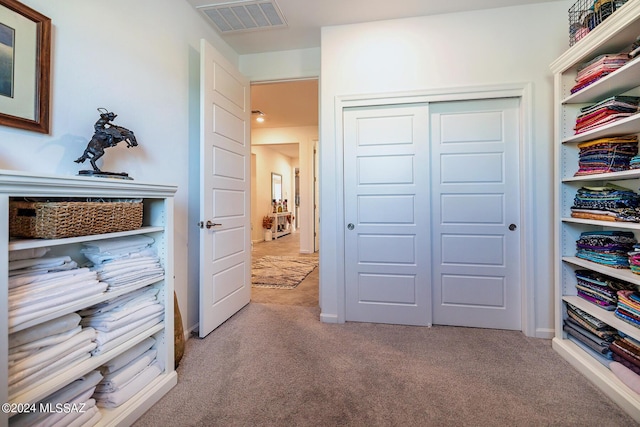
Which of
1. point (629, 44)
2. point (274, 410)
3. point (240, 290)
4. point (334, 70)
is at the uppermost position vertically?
point (334, 70)

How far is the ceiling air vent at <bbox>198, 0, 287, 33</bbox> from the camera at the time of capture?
2.28 metres

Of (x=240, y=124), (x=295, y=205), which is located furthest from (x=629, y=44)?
(x=295, y=205)

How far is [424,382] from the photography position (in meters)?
1.70

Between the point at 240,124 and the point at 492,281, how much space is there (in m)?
2.62

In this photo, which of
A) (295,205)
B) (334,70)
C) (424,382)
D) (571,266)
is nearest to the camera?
(424,382)

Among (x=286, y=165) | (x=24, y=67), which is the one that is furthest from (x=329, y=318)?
(x=286, y=165)

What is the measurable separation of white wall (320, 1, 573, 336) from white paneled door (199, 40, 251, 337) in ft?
2.62

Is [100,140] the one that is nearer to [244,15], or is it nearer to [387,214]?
[244,15]

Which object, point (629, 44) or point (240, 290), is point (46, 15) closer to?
point (240, 290)

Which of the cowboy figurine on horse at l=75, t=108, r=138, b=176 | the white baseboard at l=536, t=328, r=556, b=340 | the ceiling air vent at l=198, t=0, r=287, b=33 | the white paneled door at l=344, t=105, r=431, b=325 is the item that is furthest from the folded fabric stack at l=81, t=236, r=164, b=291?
the white baseboard at l=536, t=328, r=556, b=340

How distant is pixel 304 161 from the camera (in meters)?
6.36

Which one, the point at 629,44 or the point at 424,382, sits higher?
the point at 629,44

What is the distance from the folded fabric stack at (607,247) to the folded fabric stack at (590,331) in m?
0.36

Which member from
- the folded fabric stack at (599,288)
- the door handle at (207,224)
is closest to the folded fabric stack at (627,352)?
the folded fabric stack at (599,288)
